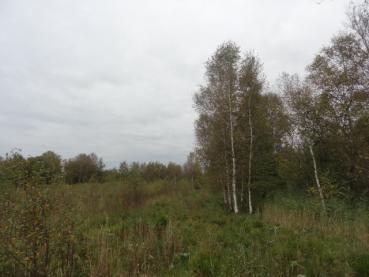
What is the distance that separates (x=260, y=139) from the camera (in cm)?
1656

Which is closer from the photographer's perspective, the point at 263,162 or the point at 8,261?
the point at 8,261

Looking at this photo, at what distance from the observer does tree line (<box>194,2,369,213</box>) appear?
15742 millimetres

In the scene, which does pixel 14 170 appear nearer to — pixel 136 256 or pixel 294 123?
pixel 136 256

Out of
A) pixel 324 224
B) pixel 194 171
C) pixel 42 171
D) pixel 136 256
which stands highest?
pixel 194 171

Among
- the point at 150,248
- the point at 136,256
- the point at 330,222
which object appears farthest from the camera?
the point at 330,222

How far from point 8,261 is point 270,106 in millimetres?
16268

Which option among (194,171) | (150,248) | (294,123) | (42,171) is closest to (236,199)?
(294,123)

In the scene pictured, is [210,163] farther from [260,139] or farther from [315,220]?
[315,220]

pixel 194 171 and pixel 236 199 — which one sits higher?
pixel 194 171

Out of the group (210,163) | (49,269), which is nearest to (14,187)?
(49,269)

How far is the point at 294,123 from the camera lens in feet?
56.2

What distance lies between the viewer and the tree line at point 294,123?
1574cm

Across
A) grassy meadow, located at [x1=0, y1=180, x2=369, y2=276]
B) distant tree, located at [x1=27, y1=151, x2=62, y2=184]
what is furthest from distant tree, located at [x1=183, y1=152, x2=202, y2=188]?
distant tree, located at [x1=27, y1=151, x2=62, y2=184]

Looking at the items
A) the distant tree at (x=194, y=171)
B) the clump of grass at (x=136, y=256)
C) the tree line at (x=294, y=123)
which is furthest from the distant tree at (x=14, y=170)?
the distant tree at (x=194, y=171)
